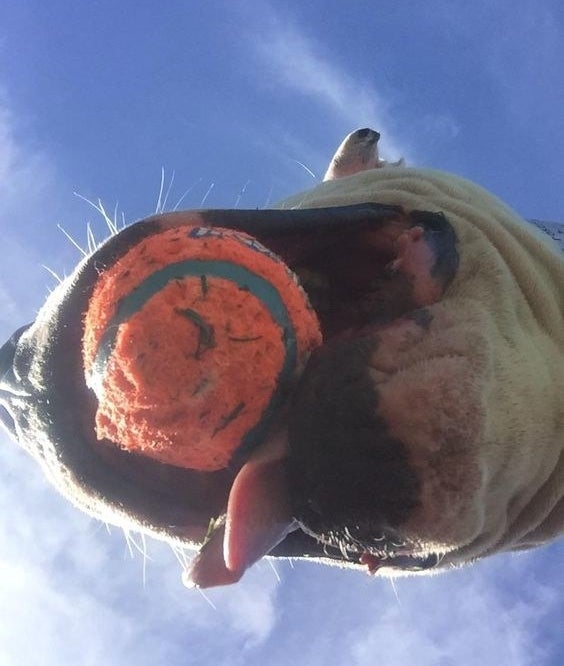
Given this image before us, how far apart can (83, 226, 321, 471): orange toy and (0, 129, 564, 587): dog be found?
2.7 inches

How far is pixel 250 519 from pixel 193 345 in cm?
30

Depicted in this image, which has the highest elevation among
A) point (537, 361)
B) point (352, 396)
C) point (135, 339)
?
point (537, 361)

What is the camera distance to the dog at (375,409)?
1.18 metres

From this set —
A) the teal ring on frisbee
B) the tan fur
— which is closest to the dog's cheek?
the tan fur

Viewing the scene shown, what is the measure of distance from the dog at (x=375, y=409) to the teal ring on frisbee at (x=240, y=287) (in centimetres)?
3

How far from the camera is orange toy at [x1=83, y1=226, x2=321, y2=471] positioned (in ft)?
3.53

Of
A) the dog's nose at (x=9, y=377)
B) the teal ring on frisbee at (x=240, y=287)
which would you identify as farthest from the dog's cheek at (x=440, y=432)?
the dog's nose at (x=9, y=377)

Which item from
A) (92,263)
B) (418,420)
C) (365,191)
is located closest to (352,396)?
(418,420)

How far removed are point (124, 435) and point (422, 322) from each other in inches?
19.4

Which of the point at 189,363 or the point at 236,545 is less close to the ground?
the point at 189,363

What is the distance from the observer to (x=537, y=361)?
140 centimetres

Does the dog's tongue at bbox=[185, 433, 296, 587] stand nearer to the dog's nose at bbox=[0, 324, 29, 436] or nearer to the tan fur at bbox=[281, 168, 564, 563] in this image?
the tan fur at bbox=[281, 168, 564, 563]

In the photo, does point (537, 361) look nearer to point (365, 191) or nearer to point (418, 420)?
point (418, 420)

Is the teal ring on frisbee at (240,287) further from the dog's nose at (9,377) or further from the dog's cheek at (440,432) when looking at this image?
the dog's nose at (9,377)
